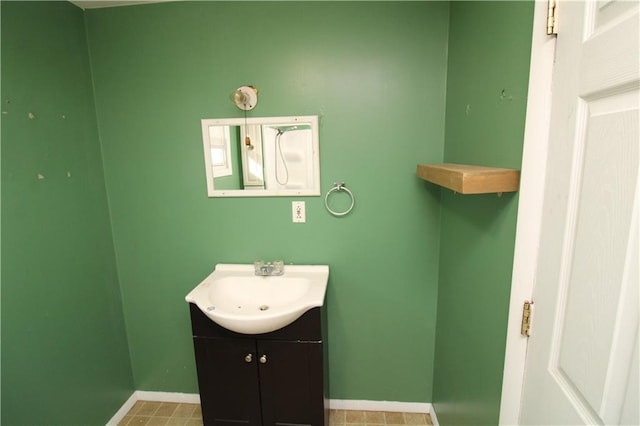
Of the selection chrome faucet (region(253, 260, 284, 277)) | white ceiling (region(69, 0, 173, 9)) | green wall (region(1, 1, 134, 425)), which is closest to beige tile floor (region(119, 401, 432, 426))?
green wall (region(1, 1, 134, 425))

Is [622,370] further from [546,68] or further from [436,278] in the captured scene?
[436,278]

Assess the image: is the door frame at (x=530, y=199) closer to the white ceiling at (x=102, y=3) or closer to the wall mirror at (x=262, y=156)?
the wall mirror at (x=262, y=156)

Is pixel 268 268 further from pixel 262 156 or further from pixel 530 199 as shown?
pixel 530 199

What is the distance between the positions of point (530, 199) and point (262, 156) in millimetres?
1192

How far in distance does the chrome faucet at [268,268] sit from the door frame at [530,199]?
1050 millimetres

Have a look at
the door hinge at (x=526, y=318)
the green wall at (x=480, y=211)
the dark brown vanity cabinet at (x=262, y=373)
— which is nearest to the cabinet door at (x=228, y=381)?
the dark brown vanity cabinet at (x=262, y=373)

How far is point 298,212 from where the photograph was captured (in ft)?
5.19

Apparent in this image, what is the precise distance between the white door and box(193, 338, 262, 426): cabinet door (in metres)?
1.12

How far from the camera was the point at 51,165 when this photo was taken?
4.42 ft

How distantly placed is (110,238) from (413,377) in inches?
78.8

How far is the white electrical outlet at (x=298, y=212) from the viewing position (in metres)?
1.57

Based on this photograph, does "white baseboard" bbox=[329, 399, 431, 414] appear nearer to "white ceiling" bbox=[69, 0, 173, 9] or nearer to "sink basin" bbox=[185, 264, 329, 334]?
"sink basin" bbox=[185, 264, 329, 334]

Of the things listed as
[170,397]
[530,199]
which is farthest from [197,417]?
[530,199]

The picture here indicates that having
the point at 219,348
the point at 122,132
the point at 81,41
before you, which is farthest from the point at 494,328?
the point at 81,41
